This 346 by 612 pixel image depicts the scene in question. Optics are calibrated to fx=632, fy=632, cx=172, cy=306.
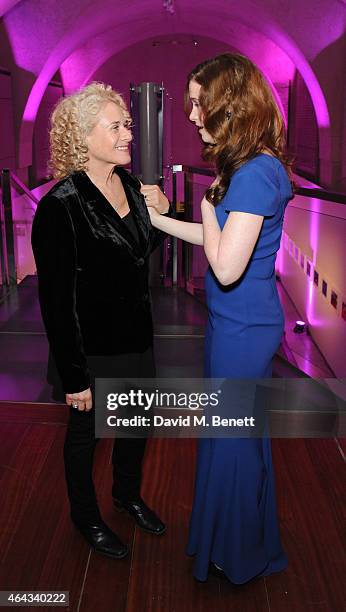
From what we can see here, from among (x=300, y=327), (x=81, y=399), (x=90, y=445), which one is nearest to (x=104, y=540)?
(x=90, y=445)

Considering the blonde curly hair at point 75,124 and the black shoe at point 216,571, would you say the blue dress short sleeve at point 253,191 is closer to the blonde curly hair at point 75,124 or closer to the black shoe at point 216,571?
the blonde curly hair at point 75,124

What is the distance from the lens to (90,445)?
2248 millimetres

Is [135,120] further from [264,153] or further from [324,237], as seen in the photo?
[264,153]

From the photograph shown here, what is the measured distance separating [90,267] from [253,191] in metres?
0.61

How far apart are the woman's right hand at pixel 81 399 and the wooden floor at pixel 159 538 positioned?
23.4 inches

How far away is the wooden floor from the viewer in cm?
209

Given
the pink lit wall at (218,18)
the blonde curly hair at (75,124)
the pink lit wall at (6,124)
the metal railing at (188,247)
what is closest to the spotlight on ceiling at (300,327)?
the metal railing at (188,247)

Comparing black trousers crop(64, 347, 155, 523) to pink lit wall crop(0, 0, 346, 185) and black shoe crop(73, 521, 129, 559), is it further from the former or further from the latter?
pink lit wall crop(0, 0, 346, 185)

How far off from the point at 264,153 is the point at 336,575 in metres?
1.46

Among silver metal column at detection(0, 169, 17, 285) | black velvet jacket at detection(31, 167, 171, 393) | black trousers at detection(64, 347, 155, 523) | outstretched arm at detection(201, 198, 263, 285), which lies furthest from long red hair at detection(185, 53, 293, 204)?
silver metal column at detection(0, 169, 17, 285)

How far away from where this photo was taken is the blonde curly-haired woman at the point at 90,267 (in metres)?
1.92

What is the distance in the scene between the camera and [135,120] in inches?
137

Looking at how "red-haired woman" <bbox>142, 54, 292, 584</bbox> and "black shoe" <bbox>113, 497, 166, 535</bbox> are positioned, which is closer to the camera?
"red-haired woman" <bbox>142, 54, 292, 584</bbox>

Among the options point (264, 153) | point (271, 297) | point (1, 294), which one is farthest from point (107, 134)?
point (1, 294)
